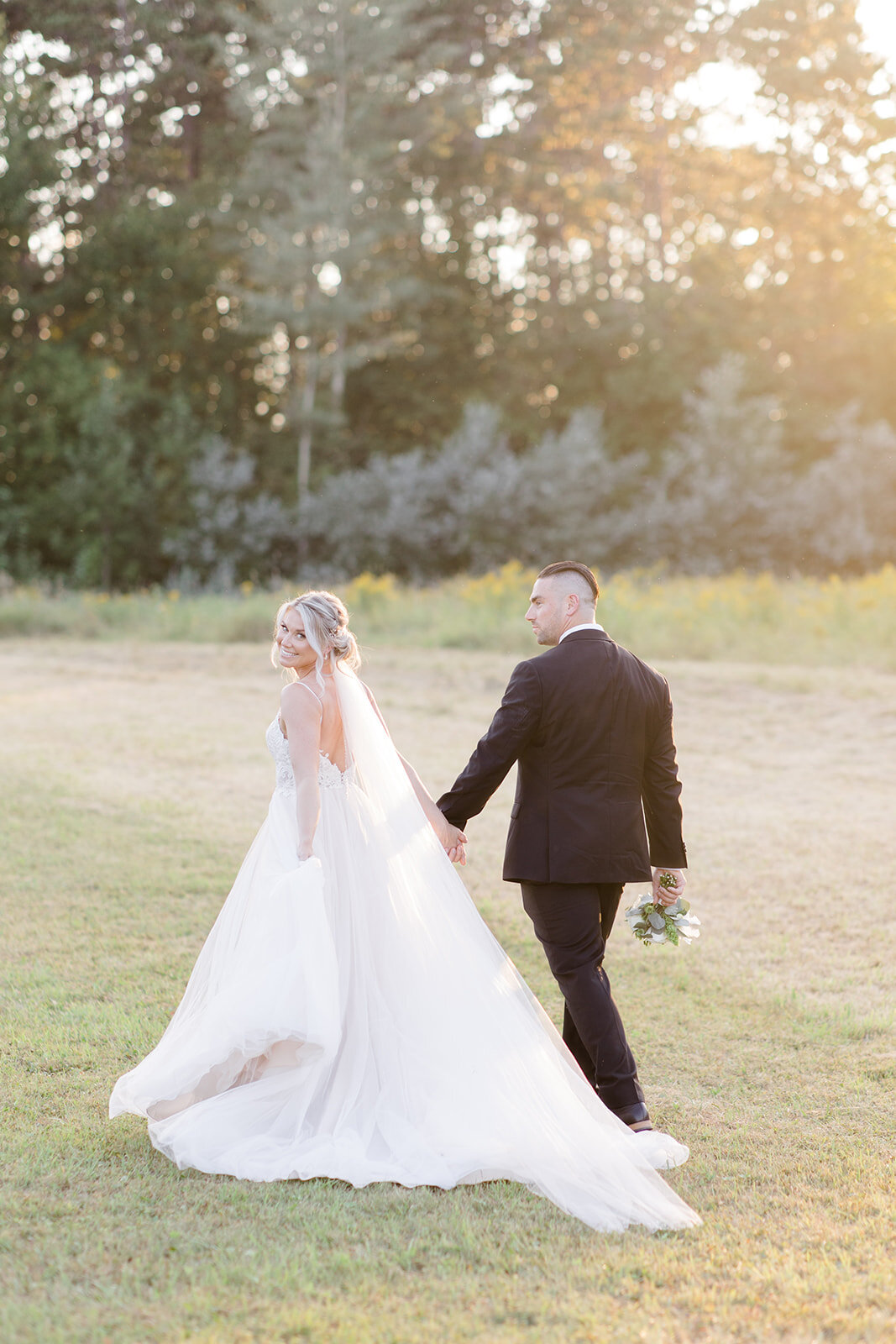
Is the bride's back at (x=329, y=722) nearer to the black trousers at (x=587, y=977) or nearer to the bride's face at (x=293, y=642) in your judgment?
the bride's face at (x=293, y=642)

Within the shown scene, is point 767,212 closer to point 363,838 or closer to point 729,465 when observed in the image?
point 729,465

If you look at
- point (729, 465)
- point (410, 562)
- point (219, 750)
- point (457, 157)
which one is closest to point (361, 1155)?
point (219, 750)

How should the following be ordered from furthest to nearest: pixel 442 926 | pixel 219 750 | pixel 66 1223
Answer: pixel 219 750 < pixel 442 926 < pixel 66 1223

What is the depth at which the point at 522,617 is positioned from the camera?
19625mm

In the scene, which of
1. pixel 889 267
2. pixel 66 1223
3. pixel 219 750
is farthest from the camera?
pixel 889 267

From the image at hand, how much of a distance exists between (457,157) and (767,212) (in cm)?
852

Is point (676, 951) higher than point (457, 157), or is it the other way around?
point (457, 157)

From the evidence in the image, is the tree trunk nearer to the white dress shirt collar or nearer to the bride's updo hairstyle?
the bride's updo hairstyle

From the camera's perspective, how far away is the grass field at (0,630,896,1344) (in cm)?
311

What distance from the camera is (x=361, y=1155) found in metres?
3.84

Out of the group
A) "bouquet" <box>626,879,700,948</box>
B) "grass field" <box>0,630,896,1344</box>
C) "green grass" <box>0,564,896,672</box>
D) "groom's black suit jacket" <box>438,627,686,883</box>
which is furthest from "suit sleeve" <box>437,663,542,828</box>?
"green grass" <box>0,564,896,672</box>

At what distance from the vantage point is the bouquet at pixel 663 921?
4504 millimetres

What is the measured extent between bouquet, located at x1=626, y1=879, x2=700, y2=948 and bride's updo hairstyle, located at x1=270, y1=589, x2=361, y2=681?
1.38 metres

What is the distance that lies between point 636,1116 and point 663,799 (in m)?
1.05
